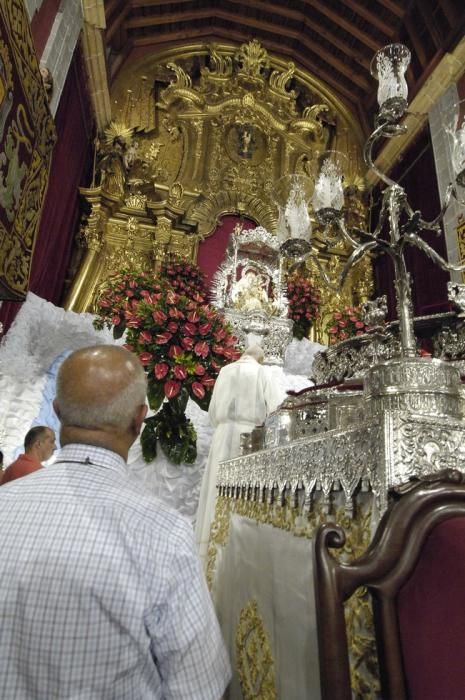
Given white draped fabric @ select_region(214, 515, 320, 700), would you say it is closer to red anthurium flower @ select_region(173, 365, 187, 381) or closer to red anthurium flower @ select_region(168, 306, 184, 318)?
red anthurium flower @ select_region(173, 365, 187, 381)

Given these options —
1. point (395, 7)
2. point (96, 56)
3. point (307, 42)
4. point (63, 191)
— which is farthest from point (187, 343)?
point (307, 42)

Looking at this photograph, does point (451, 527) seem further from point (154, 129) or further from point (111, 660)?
point (154, 129)

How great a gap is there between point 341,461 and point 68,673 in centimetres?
51

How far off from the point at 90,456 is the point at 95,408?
2.9 inches

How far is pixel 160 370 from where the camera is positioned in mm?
2287

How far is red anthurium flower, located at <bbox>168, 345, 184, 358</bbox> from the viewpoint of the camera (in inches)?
91.4

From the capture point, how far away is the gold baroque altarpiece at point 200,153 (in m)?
5.88

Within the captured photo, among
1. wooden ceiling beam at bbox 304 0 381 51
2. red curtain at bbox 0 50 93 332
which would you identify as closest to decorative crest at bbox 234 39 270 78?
wooden ceiling beam at bbox 304 0 381 51

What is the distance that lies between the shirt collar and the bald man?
0.01 metres

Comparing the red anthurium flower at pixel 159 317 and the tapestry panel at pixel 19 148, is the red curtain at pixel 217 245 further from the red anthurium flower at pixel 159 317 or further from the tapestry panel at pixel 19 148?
the red anthurium flower at pixel 159 317

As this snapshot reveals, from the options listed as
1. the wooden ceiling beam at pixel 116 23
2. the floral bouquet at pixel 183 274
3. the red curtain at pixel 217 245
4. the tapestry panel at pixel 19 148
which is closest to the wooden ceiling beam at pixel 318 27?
the wooden ceiling beam at pixel 116 23

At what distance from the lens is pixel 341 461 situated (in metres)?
0.78

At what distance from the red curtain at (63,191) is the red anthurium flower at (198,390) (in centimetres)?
273

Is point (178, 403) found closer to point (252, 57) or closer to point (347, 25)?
point (347, 25)
